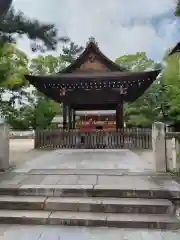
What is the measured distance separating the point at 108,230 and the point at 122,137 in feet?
30.0

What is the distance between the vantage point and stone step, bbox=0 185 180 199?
410cm

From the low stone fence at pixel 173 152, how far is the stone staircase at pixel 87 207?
4.98ft

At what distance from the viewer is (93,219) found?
3.55 metres

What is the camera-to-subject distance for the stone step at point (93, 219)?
3449 mm

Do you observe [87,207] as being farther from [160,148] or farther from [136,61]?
[136,61]

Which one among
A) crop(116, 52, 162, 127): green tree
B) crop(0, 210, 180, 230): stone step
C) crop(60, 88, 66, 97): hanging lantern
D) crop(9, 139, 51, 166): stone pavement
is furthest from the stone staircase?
crop(116, 52, 162, 127): green tree

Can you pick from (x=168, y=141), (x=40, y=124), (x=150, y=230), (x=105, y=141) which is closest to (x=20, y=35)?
(x=168, y=141)

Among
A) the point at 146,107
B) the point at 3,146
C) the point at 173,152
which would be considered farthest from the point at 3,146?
the point at 146,107

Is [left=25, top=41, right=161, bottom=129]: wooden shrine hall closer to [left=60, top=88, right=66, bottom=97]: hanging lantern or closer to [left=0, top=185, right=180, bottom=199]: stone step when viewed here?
[left=60, top=88, right=66, bottom=97]: hanging lantern

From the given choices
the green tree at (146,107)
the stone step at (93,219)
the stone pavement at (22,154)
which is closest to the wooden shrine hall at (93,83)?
the stone pavement at (22,154)

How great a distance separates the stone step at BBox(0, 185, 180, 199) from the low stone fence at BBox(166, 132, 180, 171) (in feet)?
4.77

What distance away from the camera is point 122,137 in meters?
12.4

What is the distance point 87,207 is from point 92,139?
8560mm

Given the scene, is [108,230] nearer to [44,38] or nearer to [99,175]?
[99,175]
